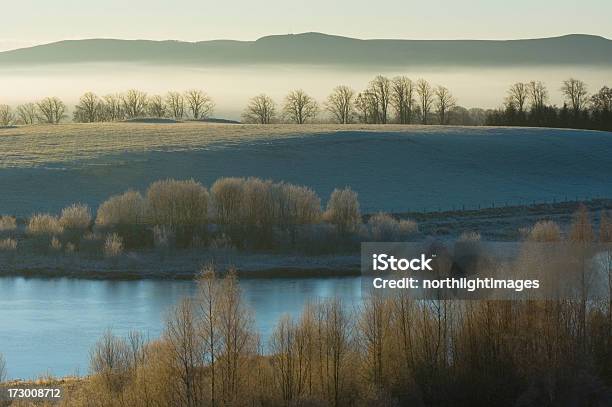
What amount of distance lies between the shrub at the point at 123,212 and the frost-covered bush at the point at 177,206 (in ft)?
1.32

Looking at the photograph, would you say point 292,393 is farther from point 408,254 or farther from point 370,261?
point 370,261

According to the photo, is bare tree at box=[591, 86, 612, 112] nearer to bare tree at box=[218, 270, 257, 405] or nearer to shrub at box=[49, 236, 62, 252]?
shrub at box=[49, 236, 62, 252]

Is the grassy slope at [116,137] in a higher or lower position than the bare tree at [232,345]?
higher

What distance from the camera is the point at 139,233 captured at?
3712 cm

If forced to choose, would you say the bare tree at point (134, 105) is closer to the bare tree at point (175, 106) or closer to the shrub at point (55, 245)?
the bare tree at point (175, 106)

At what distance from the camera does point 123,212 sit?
123ft

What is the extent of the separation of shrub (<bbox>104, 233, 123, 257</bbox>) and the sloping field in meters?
7.36

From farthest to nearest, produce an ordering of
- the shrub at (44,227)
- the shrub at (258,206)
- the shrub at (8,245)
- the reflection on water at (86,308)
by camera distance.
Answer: the shrub at (258,206), the shrub at (44,227), the shrub at (8,245), the reflection on water at (86,308)

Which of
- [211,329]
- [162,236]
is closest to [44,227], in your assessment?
[162,236]

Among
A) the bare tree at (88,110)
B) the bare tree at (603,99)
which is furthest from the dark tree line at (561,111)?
the bare tree at (88,110)

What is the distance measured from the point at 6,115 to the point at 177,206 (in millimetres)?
59657

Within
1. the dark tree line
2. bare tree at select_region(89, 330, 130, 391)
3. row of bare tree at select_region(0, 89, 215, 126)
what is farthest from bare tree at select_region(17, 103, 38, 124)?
bare tree at select_region(89, 330, 130, 391)

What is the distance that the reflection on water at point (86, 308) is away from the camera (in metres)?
23.1

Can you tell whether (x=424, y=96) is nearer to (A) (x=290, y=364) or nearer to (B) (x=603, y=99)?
(B) (x=603, y=99)
